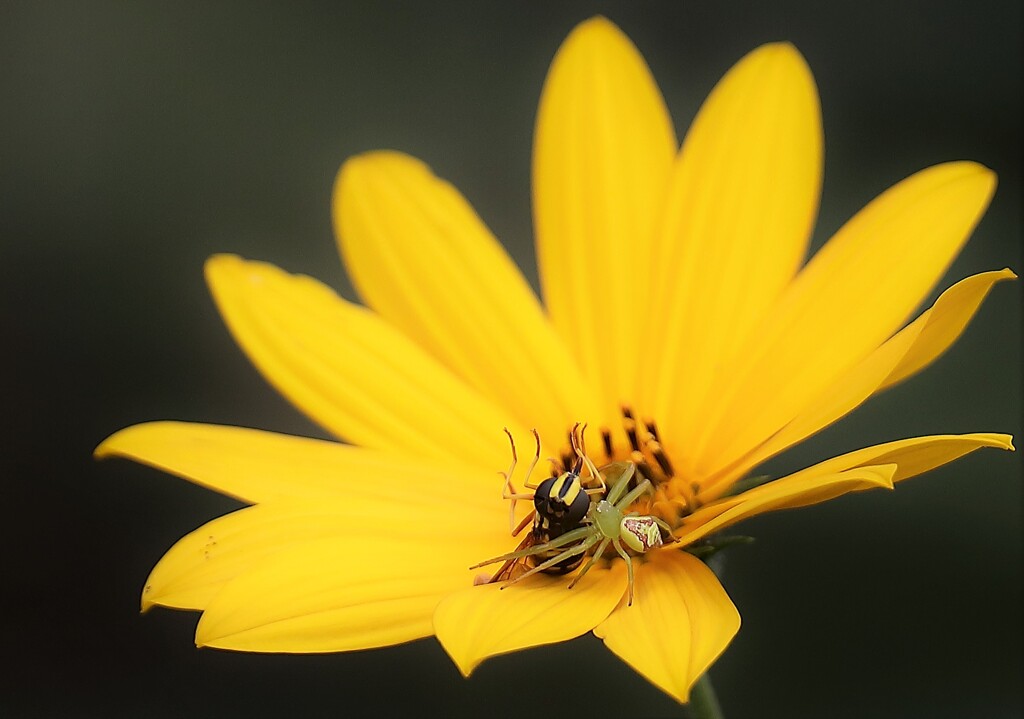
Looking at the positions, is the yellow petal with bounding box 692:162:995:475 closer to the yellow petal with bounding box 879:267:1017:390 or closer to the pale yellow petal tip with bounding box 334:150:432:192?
the yellow petal with bounding box 879:267:1017:390

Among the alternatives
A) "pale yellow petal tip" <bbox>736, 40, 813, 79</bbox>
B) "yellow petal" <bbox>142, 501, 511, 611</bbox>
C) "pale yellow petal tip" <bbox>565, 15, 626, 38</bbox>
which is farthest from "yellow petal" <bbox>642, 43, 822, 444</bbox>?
"yellow petal" <bbox>142, 501, 511, 611</bbox>

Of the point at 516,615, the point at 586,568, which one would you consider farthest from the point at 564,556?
the point at 516,615

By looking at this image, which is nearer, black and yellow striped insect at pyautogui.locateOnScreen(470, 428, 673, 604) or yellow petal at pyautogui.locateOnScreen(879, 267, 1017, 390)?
yellow petal at pyautogui.locateOnScreen(879, 267, 1017, 390)

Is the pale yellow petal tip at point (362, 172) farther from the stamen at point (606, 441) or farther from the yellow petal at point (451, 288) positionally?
the stamen at point (606, 441)

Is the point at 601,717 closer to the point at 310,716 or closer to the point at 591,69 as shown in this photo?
the point at 310,716

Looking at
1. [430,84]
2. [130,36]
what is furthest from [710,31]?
[130,36]

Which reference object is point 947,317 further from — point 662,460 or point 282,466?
point 282,466
